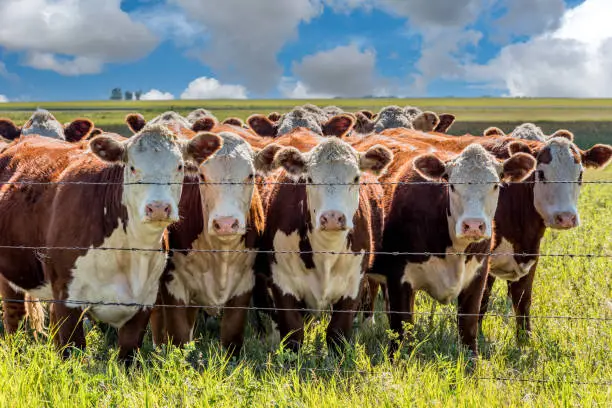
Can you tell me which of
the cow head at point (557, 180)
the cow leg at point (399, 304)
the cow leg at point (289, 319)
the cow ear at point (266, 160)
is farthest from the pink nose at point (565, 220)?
the cow ear at point (266, 160)

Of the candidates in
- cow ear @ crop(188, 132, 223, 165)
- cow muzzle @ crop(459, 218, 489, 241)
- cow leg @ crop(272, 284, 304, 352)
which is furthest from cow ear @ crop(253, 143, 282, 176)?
cow muzzle @ crop(459, 218, 489, 241)

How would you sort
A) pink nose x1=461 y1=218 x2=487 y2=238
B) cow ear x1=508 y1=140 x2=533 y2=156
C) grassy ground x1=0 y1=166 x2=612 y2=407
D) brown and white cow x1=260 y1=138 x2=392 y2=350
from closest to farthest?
grassy ground x1=0 y1=166 x2=612 y2=407
pink nose x1=461 y1=218 x2=487 y2=238
brown and white cow x1=260 y1=138 x2=392 y2=350
cow ear x1=508 y1=140 x2=533 y2=156

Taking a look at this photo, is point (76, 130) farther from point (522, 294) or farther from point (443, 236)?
point (522, 294)

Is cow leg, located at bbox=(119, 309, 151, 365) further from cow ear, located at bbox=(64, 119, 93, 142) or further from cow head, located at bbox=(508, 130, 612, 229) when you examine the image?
cow ear, located at bbox=(64, 119, 93, 142)

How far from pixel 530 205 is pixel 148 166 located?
12.6ft

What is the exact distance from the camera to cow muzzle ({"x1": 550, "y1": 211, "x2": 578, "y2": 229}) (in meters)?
5.99

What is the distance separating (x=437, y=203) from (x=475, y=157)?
1.75 feet

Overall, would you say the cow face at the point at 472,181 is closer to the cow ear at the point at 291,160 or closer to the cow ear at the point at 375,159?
the cow ear at the point at 375,159

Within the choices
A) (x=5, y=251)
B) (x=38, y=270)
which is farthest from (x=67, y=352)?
(x=5, y=251)

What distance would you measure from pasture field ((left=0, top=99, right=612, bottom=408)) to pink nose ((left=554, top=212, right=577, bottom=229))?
0.78 metres

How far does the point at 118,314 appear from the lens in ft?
16.4

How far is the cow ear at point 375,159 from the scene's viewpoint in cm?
548

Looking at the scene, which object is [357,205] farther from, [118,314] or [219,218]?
[118,314]

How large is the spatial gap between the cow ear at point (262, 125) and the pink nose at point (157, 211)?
6.66 metres
